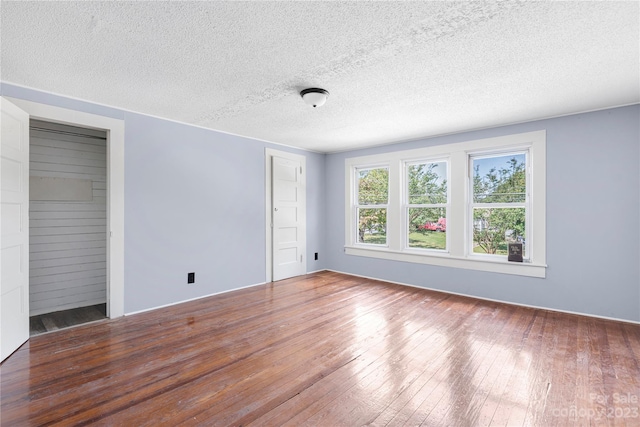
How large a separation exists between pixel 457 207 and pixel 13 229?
5.09m

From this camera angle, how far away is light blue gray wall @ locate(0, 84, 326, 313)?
3666 millimetres

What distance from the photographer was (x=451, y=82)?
111 inches

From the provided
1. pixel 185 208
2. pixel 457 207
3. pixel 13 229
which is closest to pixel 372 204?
pixel 457 207

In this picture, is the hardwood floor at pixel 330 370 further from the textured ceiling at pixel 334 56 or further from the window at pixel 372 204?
the textured ceiling at pixel 334 56

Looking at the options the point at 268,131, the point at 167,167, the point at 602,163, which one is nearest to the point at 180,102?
the point at 167,167

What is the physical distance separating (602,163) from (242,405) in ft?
14.5

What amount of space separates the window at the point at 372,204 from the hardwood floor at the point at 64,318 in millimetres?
4163

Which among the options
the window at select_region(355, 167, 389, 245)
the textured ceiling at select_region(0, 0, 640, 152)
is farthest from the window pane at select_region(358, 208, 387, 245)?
the textured ceiling at select_region(0, 0, 640, 152)

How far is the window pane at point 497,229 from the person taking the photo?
Answer: 4133 millimetres

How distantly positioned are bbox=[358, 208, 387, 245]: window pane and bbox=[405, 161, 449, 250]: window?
1.63ft

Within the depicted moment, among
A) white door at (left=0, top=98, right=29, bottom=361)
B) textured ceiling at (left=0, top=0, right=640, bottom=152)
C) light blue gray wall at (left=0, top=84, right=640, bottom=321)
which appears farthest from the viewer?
light blue gray wall at (left=0, top=84, right=640, bottom=321)

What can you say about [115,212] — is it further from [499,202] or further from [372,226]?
[499,202]

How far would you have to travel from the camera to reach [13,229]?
2.65 metres

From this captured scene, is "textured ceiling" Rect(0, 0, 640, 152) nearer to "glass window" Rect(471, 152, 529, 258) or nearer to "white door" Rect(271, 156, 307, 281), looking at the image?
"glass window" Rect(471, 152, 529, 258)
